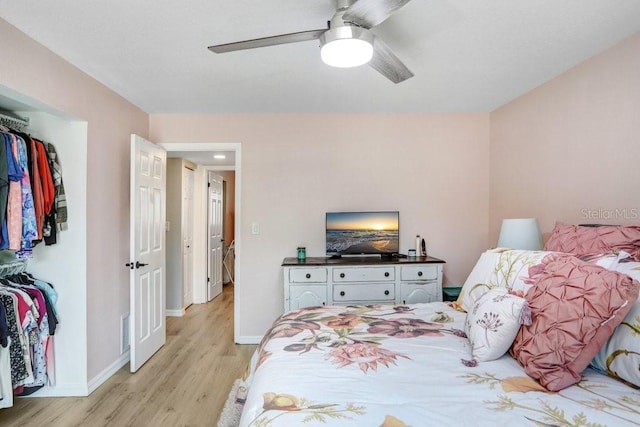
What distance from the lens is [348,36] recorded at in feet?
5.02

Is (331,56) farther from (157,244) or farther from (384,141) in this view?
(157,244)

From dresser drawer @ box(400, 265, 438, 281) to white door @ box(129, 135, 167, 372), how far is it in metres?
2.41

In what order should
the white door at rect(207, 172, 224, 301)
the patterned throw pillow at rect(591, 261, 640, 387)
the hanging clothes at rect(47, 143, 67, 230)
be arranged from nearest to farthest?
the patterned throw pillow at rect(591, 261, 640, 387) < the hanging clothes at rect(47, 143, 67, 230) < the white door at rect(207, 172, 224, 301)

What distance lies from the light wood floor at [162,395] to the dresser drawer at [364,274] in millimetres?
1193

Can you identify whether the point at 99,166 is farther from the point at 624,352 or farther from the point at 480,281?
the point at 624,352

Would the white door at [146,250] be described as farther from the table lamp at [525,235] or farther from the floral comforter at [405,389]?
the table lamp at [525,235]

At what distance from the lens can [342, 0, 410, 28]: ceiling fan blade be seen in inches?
52.9

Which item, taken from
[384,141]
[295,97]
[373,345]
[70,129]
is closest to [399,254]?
[384,141]

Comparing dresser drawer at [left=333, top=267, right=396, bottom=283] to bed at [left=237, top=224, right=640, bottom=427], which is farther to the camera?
dresser drawer at [left=333, top=267, right=396, bottom=283]

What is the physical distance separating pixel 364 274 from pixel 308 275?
1.74ft

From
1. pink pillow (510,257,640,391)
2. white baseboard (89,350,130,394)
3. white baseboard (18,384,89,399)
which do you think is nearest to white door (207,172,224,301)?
white baseboard (89,350,130,394)

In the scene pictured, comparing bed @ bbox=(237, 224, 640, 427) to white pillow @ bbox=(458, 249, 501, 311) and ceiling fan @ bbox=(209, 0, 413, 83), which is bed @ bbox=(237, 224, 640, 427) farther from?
ceiling fan @ bbox=(209, 0, 413, 83)

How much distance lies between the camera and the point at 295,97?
313cm

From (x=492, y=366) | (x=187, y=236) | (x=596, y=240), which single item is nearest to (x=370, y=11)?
(x=492, y=366)
